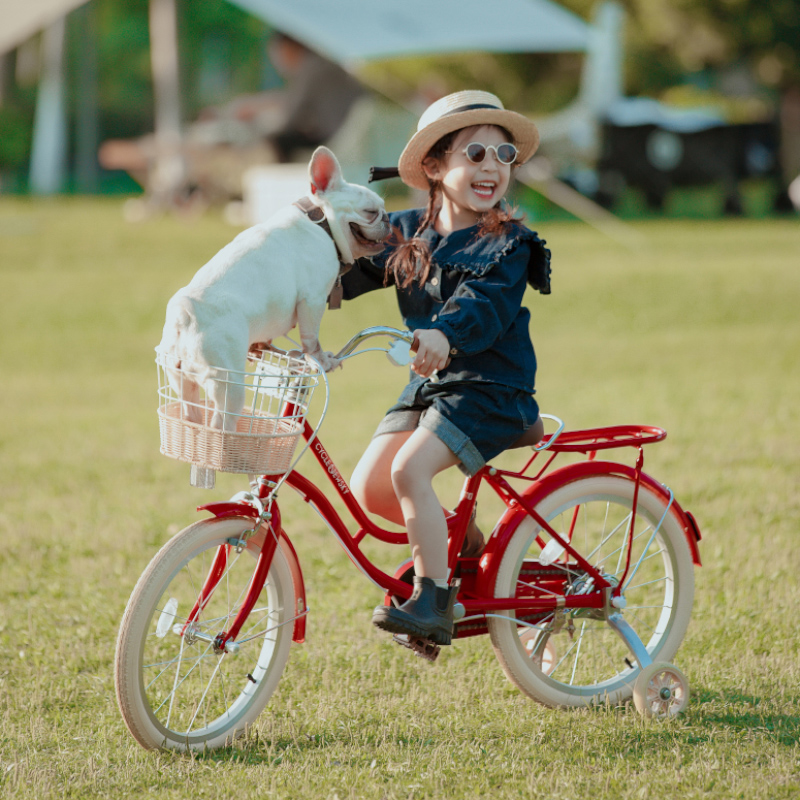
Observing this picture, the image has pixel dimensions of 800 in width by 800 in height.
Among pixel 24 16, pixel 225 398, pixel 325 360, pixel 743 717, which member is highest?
→ pixel 24 16

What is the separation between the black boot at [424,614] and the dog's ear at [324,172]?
1157 millimetres

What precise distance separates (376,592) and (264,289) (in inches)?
84.4

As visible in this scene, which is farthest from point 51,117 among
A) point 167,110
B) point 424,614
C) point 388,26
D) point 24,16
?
point 424,614

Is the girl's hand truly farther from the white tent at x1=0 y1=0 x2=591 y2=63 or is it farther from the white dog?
the white tent at x1=0 y1=0 x2=591 y2=63

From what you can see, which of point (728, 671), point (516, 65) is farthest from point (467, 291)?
point (516, 65)

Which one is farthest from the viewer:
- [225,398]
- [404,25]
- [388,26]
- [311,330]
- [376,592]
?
[404,25]

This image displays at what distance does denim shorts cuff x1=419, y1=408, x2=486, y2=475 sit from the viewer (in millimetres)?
3168

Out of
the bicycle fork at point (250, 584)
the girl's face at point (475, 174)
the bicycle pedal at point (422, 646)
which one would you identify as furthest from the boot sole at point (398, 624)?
the girl's face at point (475, 174)

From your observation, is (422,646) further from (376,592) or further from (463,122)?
(463,122)

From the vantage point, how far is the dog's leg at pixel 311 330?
291 cm

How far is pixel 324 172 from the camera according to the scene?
2938mm

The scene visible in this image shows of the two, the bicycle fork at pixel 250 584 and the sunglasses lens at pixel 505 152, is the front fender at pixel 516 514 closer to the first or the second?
the bicycle fork at pixel 250 584

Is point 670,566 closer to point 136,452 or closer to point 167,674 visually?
point 167,674

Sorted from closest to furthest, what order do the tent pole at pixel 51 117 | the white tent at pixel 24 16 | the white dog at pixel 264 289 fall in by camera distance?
the white dog at pixel 264 289 < the white tent at pixel 24 16 < the tent pole at pixel 51 117
